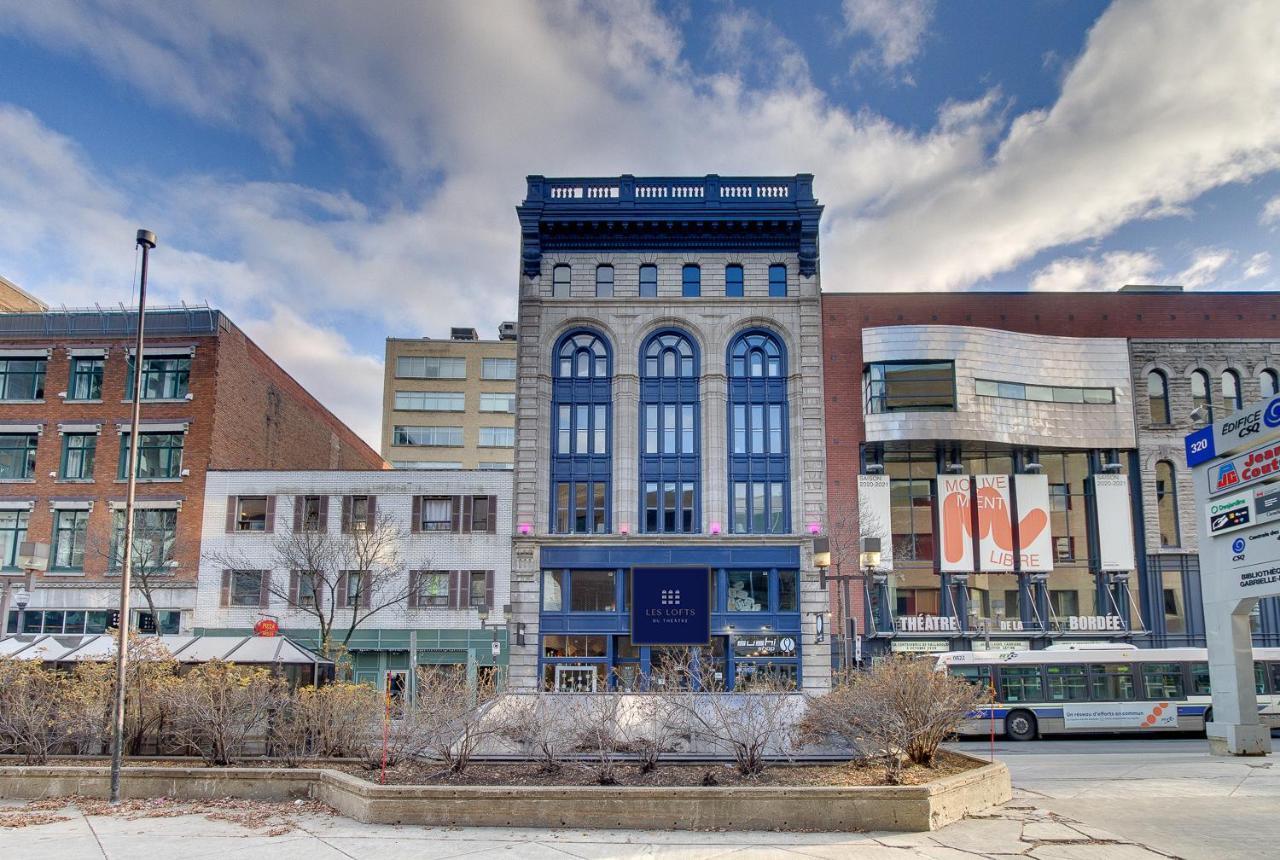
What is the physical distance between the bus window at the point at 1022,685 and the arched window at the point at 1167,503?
18.8 meters

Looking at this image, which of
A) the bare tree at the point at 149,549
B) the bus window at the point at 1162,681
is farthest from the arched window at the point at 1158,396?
the bare tree at the point at 149,549

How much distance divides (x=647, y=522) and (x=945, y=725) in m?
25.5

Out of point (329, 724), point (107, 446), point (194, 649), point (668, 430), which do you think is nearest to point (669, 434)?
point (668, 430)

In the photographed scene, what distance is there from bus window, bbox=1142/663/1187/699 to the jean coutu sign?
16.3 metres

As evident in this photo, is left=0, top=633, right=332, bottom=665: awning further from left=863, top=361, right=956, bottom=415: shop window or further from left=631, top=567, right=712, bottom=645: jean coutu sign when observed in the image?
left=863, top=361, right=956, bottom=415: shop window

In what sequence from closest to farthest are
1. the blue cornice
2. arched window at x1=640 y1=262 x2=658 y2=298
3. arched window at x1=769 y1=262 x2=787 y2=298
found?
the blue cornice < arched window at x1=769 y1=262 x2=787 y2=298 < arched window at x1=640 y1=262 x2=658 y2=298

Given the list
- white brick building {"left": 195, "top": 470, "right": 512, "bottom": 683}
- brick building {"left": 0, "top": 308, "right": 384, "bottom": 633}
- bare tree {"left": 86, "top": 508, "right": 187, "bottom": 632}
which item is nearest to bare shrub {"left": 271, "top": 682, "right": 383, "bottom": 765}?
white brick building {"left": 195, "top": 470, "right": 512, "bottom": 683}

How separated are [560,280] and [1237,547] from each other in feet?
95.7

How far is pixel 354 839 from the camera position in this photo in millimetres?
13797

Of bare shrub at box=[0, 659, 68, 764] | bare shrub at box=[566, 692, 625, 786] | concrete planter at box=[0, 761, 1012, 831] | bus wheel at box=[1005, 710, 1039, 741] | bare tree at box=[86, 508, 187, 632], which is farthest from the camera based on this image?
bare tree at box=[86, 508, 187, 632]

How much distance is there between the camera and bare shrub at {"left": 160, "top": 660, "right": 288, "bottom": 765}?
17.8m

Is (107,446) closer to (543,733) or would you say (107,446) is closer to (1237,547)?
(543,733)

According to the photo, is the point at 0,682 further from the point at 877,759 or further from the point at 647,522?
the point at 647,522

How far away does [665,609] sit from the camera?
40.9 metres
